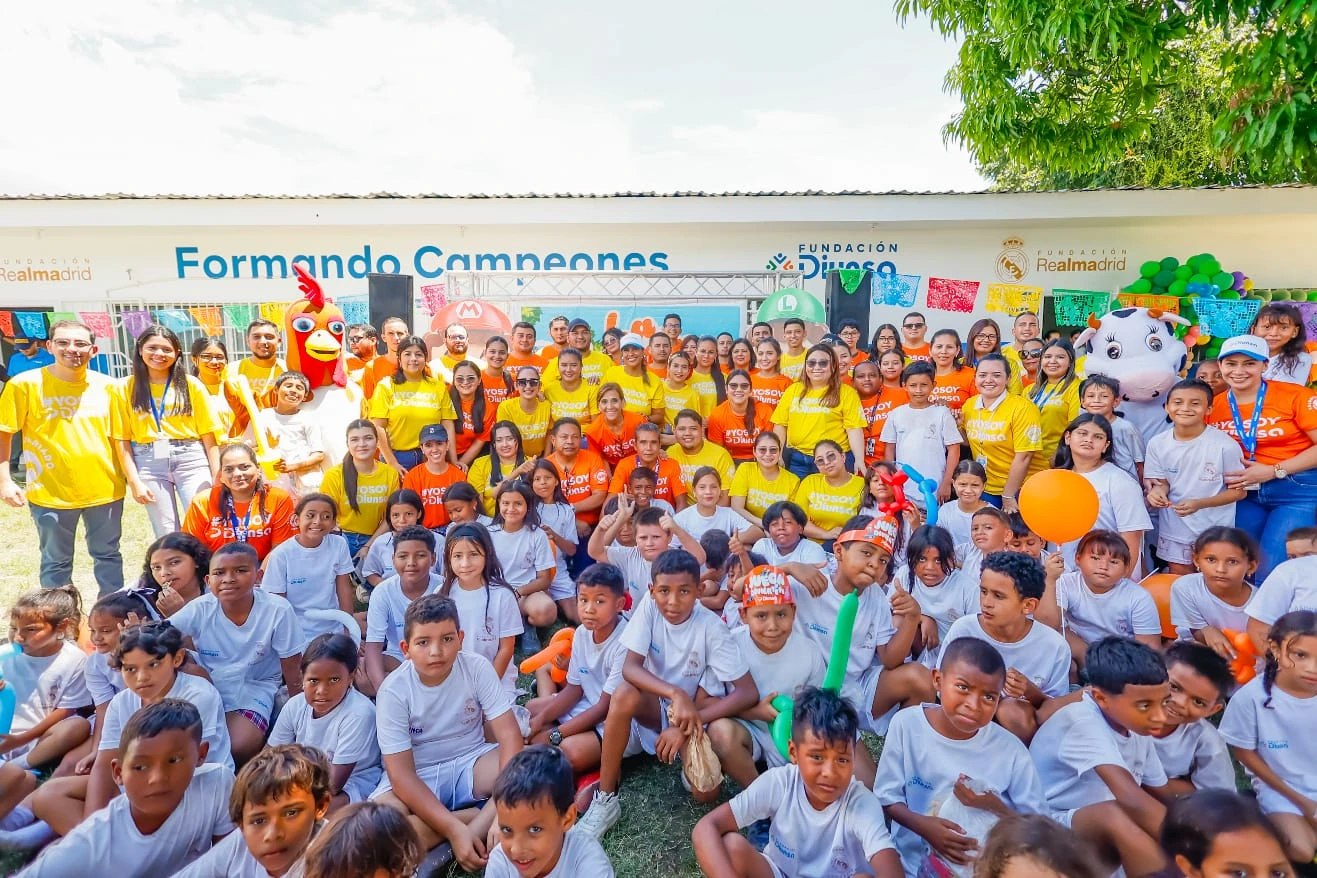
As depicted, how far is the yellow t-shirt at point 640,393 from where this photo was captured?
5594 mm

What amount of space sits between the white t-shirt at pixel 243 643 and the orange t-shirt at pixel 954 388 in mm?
4497

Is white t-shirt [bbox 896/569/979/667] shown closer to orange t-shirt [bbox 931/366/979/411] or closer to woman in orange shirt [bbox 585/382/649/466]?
orange t-shirt [bbox 931/366/979/411]

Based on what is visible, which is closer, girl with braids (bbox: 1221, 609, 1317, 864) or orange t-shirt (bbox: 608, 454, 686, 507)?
girl with braids (bbox: 1221, 609, 1317, 864)

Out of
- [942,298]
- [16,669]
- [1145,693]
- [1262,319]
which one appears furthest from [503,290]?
[1145,693]

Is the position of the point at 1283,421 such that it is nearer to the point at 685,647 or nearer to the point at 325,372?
the point at 685,647

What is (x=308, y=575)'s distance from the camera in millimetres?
3916

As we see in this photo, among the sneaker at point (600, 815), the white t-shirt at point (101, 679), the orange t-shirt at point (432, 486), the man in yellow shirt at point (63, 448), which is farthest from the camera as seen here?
the orange t-shirt at point (432, 486)

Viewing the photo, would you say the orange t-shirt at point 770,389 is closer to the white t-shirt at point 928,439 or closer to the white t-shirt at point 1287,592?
the white t-shirt at point 928,439

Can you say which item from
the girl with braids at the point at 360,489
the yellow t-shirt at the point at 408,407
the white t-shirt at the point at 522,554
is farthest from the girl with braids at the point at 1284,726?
the yellow t-shirt at the point at 408,407

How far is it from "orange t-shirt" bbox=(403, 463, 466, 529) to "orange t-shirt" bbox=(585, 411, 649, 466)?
1.04m

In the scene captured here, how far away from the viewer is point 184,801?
7.32 ft

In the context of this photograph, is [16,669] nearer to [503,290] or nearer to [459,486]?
[459,486]

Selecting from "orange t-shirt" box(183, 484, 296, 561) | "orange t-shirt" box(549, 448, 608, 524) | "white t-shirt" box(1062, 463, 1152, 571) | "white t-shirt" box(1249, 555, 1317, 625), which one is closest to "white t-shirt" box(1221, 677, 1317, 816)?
"white t-shirt" box(1249, 555, 1317, 625)

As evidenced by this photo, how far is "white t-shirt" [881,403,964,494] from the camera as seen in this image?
4.68m
